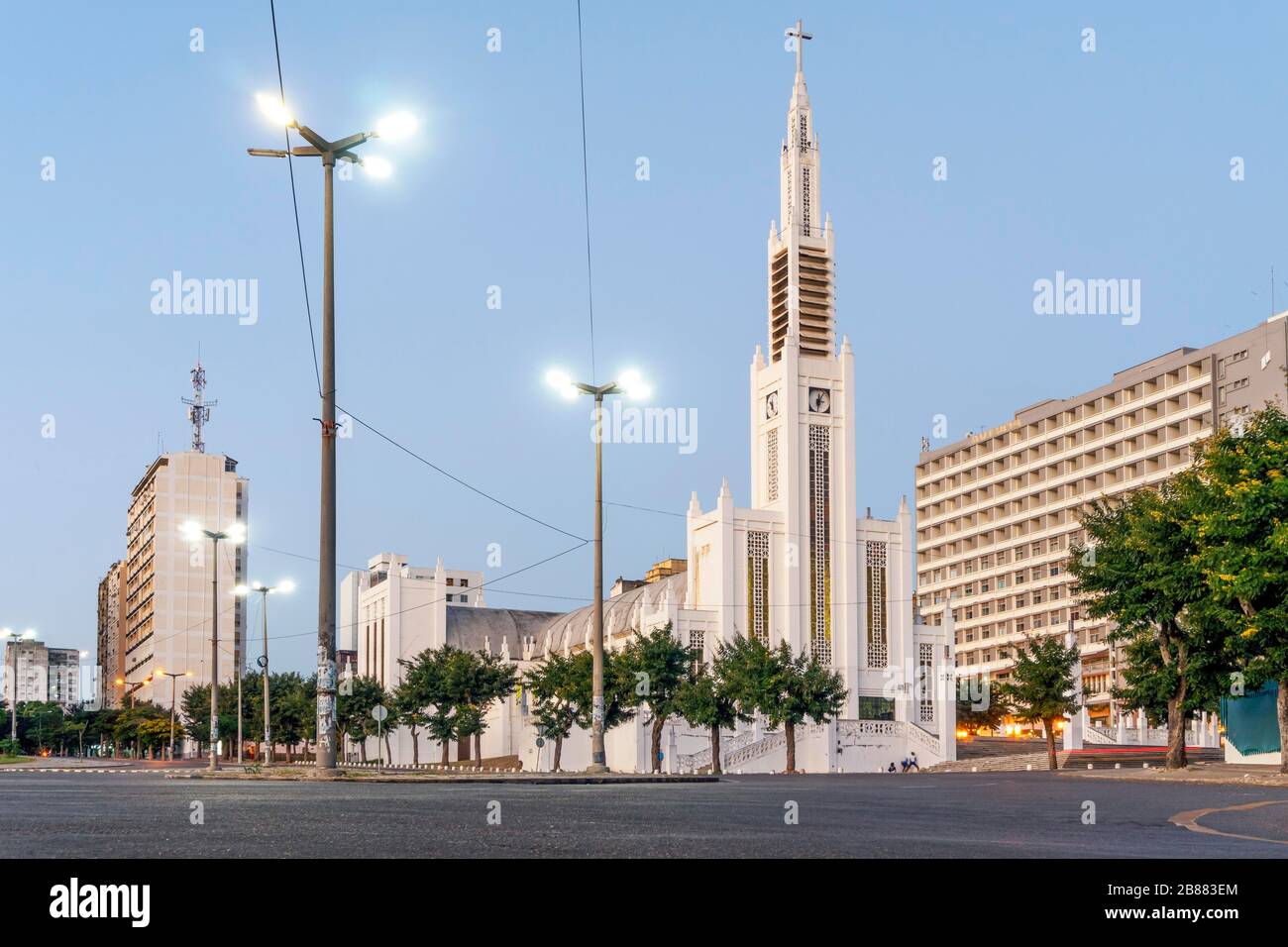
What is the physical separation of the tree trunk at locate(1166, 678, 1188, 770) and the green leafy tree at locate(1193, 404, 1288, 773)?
16.2 ft

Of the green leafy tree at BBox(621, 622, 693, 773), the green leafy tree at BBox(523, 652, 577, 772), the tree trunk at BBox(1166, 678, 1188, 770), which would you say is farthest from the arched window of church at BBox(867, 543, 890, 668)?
the tree trunk at BBox(1166, 678, 1188, 770)

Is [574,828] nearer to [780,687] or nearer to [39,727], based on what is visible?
[780,687]

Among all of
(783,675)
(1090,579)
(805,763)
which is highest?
(1090,579)

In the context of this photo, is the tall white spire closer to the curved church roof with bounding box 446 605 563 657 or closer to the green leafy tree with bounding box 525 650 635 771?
the green leafy tree with bounding box 525 650 635 771

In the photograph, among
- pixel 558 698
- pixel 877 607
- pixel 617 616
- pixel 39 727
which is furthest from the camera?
pixel 39 727

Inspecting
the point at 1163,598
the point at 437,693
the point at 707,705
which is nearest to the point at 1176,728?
the point at 1163,598

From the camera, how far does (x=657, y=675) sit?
235 feet

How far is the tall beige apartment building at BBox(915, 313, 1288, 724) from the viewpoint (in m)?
115

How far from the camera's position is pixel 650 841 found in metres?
9.91

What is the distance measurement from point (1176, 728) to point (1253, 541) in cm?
1023

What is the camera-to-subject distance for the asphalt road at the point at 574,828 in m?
9.02
